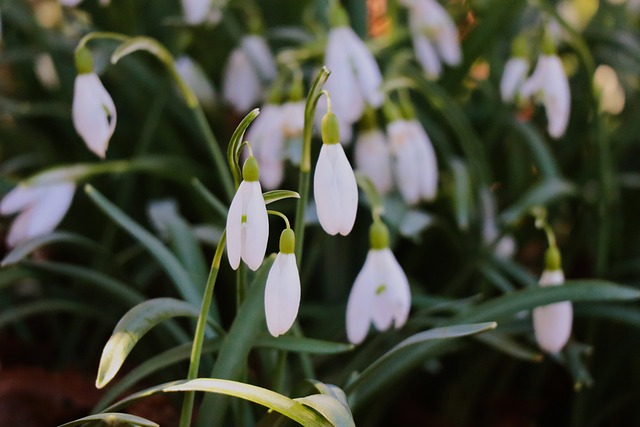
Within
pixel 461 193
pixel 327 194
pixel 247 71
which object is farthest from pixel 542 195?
pixel 327 194

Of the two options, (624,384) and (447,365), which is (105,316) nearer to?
(447,365)

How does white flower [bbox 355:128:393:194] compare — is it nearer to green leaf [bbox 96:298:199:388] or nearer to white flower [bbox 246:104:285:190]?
white flower [bbox 246:104:285:190]

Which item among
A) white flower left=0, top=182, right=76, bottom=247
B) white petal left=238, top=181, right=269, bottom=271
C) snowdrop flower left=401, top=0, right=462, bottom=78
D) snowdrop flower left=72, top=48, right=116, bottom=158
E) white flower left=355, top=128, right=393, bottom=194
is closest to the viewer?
white petal left=238, top=181, right=269, bottom=271

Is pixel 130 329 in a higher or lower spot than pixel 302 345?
higher

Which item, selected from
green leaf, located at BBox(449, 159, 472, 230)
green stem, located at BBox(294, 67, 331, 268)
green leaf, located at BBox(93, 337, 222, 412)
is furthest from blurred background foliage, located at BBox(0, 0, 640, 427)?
green stem, located at BBox(294, 67, 331, 268)

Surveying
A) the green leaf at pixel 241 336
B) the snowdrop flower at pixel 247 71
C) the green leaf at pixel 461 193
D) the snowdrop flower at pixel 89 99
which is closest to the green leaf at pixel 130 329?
the green leaf at pixel 241 336

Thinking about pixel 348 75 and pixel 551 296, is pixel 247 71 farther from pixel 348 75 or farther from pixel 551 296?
pixel 551 296
